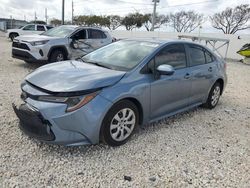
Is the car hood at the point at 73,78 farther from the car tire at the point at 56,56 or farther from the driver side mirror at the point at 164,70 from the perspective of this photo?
the car tire at the point at 56,56

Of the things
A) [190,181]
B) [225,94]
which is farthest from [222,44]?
[190,181]

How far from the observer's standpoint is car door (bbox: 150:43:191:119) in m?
3.79

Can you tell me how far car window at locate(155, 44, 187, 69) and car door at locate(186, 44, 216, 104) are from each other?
0.66ft

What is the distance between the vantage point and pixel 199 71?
15.3 ft

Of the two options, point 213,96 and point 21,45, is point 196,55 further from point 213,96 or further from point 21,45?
point 21,45

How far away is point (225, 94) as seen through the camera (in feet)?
22.6

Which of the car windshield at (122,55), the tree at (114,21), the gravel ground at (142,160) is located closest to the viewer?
the gravel ground at (142,160)

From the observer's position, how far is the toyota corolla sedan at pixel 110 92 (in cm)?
291

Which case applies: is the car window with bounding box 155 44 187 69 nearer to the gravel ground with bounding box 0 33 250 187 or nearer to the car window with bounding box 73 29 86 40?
the gravel ground with bounding box 0 33 250 187

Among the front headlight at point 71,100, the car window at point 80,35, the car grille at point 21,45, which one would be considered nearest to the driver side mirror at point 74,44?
the car window at point 80,35

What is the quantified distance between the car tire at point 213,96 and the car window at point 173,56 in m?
1.24

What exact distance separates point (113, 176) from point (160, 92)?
1.52m

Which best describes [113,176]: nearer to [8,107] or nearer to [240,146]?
[240,146]

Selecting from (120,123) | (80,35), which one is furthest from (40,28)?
(120,123)
